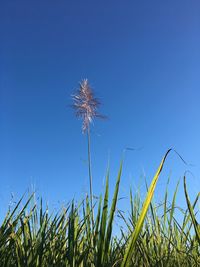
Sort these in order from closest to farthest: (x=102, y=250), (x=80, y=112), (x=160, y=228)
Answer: (x=102, y=250)
(x=160, y=228)
(x=80, y=112)

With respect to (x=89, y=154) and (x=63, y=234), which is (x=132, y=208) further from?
(x=89, y=154)

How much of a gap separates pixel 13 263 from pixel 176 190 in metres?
0.81

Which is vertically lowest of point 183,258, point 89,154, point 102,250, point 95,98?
point 102,250

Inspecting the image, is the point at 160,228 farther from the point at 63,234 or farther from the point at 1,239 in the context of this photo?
the point at 1,239

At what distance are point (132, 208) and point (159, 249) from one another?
271 mm

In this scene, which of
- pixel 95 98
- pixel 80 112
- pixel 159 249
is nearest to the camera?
pixel 159 249

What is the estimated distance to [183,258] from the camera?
Answer: 1.87 meters

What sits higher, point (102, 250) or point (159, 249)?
point (159, 249)

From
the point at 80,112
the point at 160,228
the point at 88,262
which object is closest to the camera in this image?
the point at 88,262

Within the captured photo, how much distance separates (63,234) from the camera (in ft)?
6.30

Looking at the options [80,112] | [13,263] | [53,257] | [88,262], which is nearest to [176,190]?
[88,262]

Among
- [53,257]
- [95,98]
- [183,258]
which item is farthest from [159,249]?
[95,98]

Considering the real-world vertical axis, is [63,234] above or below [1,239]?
above

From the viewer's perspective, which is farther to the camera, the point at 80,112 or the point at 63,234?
the point at 80,112
